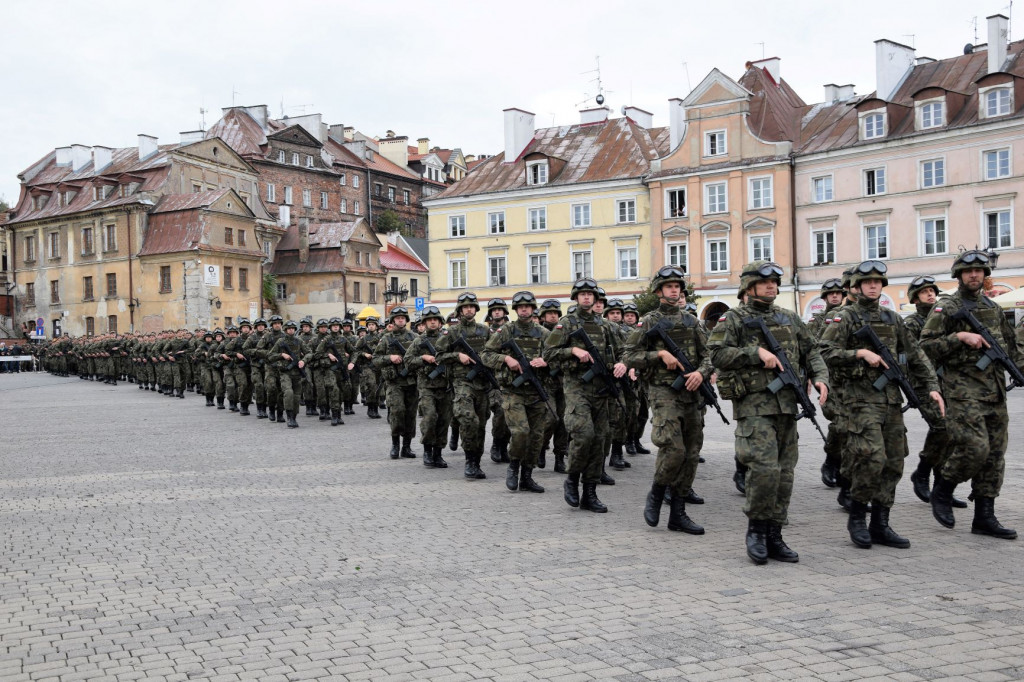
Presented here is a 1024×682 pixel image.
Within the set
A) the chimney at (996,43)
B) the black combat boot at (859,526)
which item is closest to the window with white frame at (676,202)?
the chimney at (996,43)

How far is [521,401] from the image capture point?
35.8 feet

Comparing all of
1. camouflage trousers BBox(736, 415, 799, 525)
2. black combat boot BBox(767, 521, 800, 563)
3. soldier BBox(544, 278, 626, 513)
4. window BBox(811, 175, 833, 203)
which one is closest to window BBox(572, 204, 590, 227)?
window BBox(811, 175, 833, 203)

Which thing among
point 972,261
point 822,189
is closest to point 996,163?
point 822,189

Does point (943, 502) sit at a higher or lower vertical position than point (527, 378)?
lower

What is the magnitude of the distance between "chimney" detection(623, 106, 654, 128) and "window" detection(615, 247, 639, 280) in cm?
942

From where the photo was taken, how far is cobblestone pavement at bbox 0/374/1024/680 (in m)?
5.20

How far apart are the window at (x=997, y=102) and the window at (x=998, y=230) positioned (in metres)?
4.00

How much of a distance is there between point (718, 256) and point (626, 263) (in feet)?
16.7

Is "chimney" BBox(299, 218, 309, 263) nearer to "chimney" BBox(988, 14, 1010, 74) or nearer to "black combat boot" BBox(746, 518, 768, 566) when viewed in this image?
"chimney" BBox(988, 14, 1010, 74)

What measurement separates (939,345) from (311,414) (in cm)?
1619

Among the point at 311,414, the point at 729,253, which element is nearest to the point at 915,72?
the point at 729,253

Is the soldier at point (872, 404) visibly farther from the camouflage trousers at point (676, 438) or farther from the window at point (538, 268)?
the window at point (538, 268)

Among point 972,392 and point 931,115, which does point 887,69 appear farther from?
point 972,392

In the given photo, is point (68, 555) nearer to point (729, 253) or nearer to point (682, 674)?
point (682, 674)
